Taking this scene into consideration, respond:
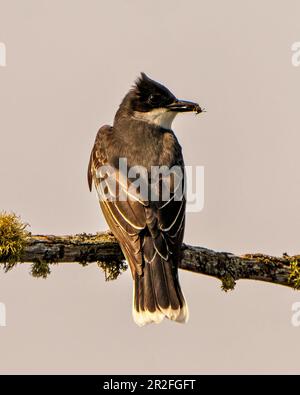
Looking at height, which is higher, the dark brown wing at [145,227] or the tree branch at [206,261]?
the dark brown wing at [145,227]

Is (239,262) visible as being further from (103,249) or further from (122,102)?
(122,102)

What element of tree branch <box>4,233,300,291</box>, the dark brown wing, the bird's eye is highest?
the bird's eye

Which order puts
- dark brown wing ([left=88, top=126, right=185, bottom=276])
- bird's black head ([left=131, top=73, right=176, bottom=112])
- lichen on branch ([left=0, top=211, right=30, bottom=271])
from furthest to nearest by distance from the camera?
bird's black head ([left=131, top=73, right=176, bottom=112]) → dark brown wing ([left=88, top=126, right=185, bottom=276]) → lichen on branch ([left=0, top=211, right=30, bottom=271])

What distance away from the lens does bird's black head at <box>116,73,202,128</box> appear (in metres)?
10.0

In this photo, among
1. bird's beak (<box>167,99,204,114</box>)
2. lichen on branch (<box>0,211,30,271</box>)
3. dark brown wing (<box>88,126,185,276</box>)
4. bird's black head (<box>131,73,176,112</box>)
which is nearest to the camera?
lichen on branch (<box>0,211,30,271</box>)

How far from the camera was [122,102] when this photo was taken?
10508 millimetres

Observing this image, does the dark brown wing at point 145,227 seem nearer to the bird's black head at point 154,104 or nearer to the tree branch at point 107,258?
the tree branch at point 107,258

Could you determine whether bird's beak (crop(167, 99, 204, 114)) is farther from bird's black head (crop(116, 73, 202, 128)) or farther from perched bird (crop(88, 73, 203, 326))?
perched bird (crop(88, 73, 203, 326))

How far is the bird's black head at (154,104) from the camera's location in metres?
10.0

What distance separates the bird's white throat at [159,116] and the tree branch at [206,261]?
212cm

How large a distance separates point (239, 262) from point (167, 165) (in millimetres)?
1311

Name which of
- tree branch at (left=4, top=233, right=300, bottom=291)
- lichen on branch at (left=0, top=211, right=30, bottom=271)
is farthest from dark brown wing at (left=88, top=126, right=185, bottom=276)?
lichen on branch at (left=0, top=211, right=30, bottom=271)

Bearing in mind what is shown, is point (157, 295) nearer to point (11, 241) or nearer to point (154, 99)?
point (11, 241)

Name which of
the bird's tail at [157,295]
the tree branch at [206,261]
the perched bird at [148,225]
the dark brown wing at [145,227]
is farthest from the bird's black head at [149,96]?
the bird's tail at [157,295]
